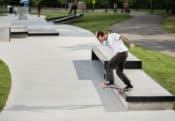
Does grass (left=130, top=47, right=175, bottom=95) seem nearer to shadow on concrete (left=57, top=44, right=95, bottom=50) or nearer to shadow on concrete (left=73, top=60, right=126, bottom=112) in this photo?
shadow on concrete (left=73, top=60, right=126, bottom=112)

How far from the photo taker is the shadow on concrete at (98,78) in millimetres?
10251

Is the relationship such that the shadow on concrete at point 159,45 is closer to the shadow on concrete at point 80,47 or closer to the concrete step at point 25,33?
the shadow on concrete at point 80,47

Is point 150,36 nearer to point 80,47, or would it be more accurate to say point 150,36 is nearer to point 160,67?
point 80,47

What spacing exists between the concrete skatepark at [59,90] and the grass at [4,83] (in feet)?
0.42

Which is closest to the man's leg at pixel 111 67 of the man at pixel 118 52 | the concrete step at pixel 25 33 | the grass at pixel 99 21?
the man at pixel 118 52

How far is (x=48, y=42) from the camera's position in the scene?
2264cm

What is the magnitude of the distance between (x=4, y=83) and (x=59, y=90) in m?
1.56

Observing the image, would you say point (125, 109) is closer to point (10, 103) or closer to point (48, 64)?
point (10, 103)

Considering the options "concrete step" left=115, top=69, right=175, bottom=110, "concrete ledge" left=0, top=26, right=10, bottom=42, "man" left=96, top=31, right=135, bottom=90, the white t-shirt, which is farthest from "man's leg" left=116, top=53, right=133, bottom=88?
"concrete ledge" left=0, top=26, right=10, bottom=42

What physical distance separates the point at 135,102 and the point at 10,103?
244cm

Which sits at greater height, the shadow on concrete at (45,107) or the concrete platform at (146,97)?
the concrete platform at (146,97)

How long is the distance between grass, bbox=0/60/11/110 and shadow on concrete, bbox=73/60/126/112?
5.96 ft

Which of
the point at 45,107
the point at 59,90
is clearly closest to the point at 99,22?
the point at 59,90

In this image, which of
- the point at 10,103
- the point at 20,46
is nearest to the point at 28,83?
the point at 10,103
